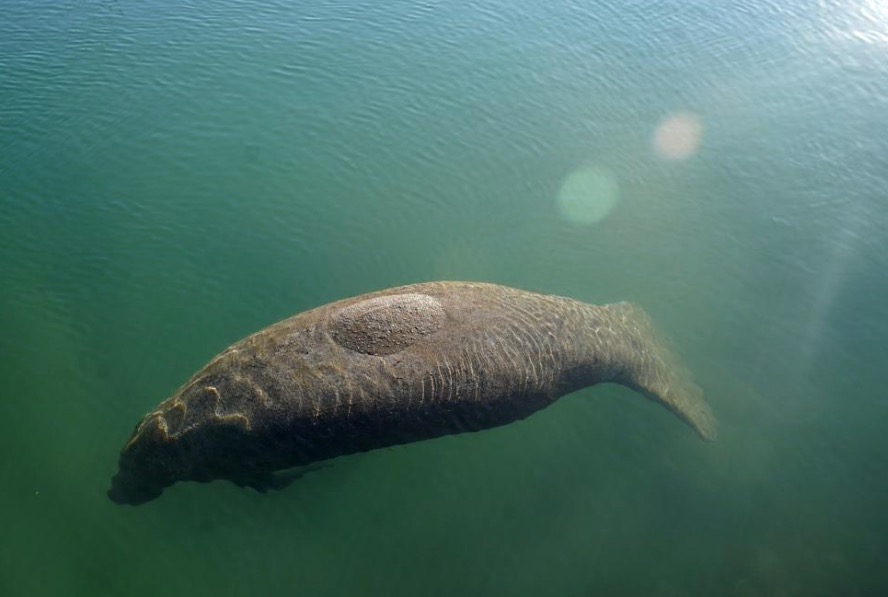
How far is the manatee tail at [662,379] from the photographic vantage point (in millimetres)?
8023

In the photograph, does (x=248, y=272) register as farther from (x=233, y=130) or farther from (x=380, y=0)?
(x=380, y=0)

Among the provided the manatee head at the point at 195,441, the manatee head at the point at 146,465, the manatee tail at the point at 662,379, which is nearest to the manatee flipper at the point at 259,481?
the manatee head at the point at 195,441

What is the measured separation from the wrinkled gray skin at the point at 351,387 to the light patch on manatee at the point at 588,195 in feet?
13.3

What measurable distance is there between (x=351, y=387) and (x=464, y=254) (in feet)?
14.4

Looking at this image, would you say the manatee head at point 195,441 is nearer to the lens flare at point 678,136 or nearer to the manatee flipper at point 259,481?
the manatee flipper at point 259,481

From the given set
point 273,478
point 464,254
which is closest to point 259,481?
point 273,478

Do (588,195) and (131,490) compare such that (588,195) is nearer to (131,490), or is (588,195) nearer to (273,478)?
(273,478)

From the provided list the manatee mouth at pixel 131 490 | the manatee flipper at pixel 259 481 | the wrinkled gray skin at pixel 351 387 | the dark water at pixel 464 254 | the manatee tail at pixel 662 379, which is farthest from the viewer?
the manatee tail at pixel 662 379

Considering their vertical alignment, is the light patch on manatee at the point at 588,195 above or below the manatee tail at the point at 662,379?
above

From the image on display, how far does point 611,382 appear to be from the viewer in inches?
325

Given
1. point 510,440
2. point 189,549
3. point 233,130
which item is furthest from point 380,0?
point 189,549

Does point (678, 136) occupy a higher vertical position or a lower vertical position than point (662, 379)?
higher

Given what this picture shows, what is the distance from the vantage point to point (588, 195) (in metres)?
11.3

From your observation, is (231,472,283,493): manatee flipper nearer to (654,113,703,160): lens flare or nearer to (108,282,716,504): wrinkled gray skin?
(108,282,716,504): wrinkled gray skin
